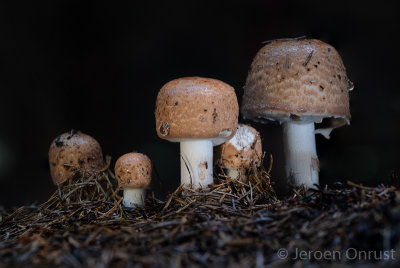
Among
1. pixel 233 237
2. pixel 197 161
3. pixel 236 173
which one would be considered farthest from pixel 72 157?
pixel 233 237

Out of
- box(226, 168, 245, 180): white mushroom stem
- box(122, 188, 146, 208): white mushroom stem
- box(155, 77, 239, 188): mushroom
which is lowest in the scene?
box(122, 188, 146, 208): white mushroom stem

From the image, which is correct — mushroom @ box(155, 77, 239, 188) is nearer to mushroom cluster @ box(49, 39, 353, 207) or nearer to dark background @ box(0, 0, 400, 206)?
mushroom cluster @ box(49, 39, 353, 207)

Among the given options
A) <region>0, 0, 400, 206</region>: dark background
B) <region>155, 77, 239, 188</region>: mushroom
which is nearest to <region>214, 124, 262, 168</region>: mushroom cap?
<region>155, 77, 239, 188</region>: mushroom

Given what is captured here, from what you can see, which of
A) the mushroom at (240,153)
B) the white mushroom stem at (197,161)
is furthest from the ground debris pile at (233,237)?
the mushroom at (240,153)

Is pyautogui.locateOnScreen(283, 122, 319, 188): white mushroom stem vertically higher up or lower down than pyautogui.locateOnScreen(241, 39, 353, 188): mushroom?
lower down

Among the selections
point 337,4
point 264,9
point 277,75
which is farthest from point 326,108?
point 264,9

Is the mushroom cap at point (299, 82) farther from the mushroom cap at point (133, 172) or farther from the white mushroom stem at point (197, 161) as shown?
the mushroom cap at point (133, 172)

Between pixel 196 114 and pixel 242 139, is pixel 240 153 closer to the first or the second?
pixel 242 139
